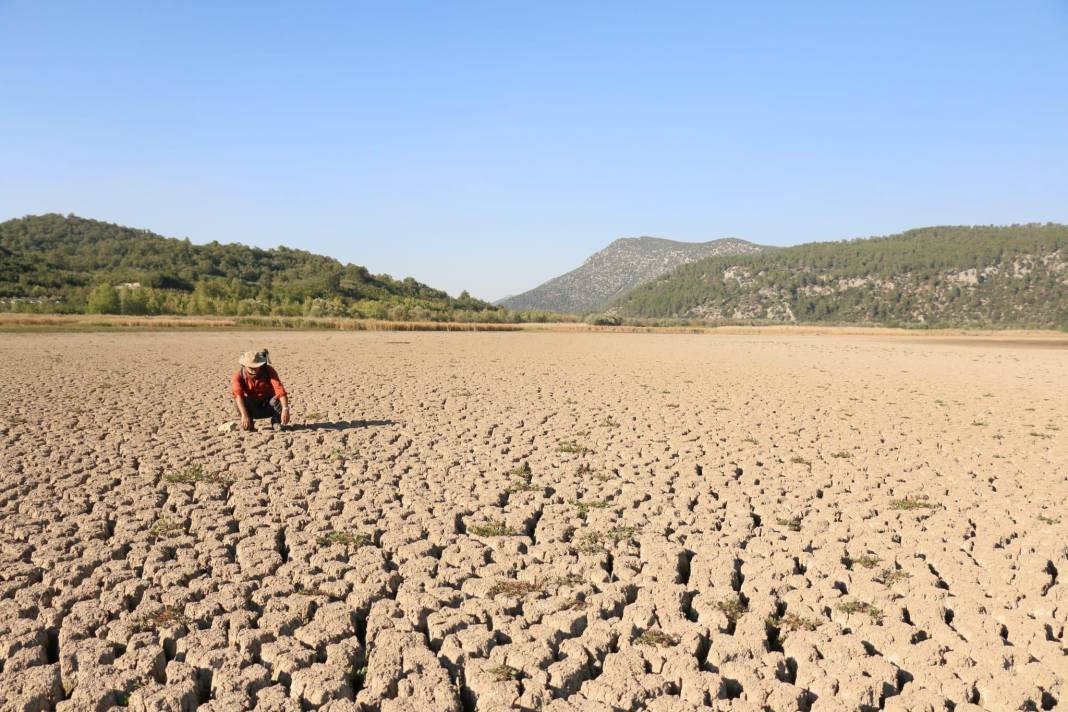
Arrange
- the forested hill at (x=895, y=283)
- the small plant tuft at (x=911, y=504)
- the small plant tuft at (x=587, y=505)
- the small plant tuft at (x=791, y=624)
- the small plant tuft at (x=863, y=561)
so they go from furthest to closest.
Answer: the forested hill at (x=895, y=283) → the small plant tuft at (x=911, y=504) → the small plant tuft at (x=587, y=505) → the small plant tuft at (x=863, y=561) → the small plant tuft at (x=791, y=624)

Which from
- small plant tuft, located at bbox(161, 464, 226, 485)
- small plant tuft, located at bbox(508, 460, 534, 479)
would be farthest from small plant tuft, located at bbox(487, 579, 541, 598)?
small plant tuft, located at bbox(161, 464, 226, 485)

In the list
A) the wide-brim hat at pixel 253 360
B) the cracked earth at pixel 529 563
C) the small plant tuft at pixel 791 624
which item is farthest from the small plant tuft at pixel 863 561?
the wide-brim hat at pixel 253 360

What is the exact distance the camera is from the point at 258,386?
395 inches

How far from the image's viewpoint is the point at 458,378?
17984mm

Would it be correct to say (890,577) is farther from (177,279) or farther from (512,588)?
(177,279)

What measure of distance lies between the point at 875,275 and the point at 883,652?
131777mm

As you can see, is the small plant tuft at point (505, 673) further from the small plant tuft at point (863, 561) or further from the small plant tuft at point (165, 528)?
the small plant tuft at point (165, 528)

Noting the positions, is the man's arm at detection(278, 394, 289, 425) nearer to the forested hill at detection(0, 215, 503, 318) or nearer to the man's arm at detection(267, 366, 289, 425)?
the man's arm at detection(267, 366, 289, 425)

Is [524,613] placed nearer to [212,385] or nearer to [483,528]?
[483,528]

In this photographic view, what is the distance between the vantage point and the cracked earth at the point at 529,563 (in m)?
3.44

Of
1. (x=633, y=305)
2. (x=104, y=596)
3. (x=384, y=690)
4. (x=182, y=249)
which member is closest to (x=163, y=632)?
(x=104, y=596)

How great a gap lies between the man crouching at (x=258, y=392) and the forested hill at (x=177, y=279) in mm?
54249

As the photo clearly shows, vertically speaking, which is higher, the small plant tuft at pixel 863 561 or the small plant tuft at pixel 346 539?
the small plant tuft at pixel 346 539

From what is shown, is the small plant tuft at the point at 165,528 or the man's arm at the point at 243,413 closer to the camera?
the small plant tuft at the point at 165,528
